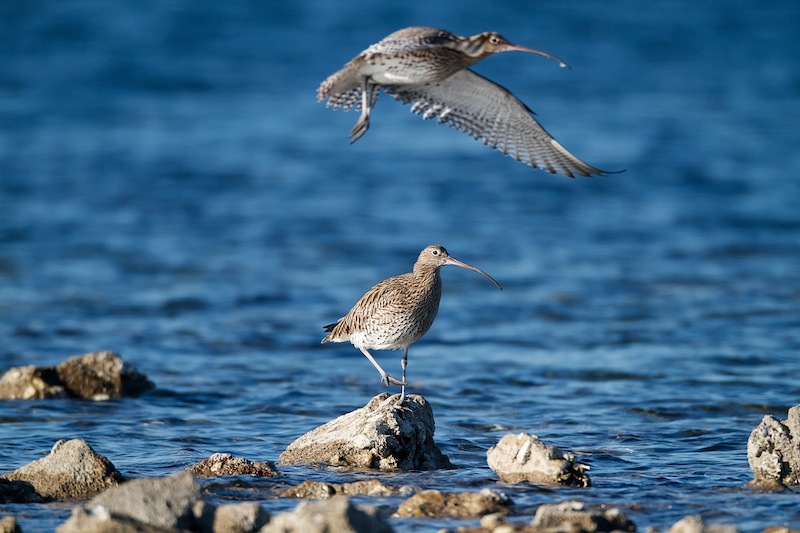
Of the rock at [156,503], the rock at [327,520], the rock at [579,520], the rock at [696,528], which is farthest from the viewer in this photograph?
the rock at [579,520]

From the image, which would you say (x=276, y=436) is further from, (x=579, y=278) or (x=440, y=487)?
(x=579, y=278)

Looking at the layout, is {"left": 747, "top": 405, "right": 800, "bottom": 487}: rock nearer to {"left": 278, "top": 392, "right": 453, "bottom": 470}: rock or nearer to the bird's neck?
{"left": 278, "top": 392, "right": 453, "bottom": 470}: rock

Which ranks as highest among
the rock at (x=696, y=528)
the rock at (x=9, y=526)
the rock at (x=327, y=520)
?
the rock at (x=327, y=520)

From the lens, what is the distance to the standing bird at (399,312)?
743 cm

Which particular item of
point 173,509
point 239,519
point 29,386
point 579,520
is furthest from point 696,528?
point 29,386

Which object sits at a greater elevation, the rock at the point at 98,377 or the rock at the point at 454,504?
the rock at the point at 98,377

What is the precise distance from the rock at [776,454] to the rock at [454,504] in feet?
5.00

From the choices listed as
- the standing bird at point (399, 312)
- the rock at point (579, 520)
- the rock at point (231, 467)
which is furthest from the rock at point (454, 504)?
the standing bird at point (399, 312)

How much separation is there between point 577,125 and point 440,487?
45.7 feet

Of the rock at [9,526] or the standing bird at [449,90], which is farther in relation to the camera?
the standing bird at [449,90]

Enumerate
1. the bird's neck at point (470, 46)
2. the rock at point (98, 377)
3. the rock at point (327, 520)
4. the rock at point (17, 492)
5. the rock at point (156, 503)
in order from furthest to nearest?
the rock at point (98, 377), the bird's neck at point (470, 46), the rock at point (17, 492), the rock at point (156, 503), the rock at point (327, 520)

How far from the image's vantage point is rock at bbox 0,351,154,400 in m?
8.70

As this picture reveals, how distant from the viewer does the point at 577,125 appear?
19641mm

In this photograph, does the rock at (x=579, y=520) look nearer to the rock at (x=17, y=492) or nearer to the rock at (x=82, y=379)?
the rock at (x=17, y=492)
